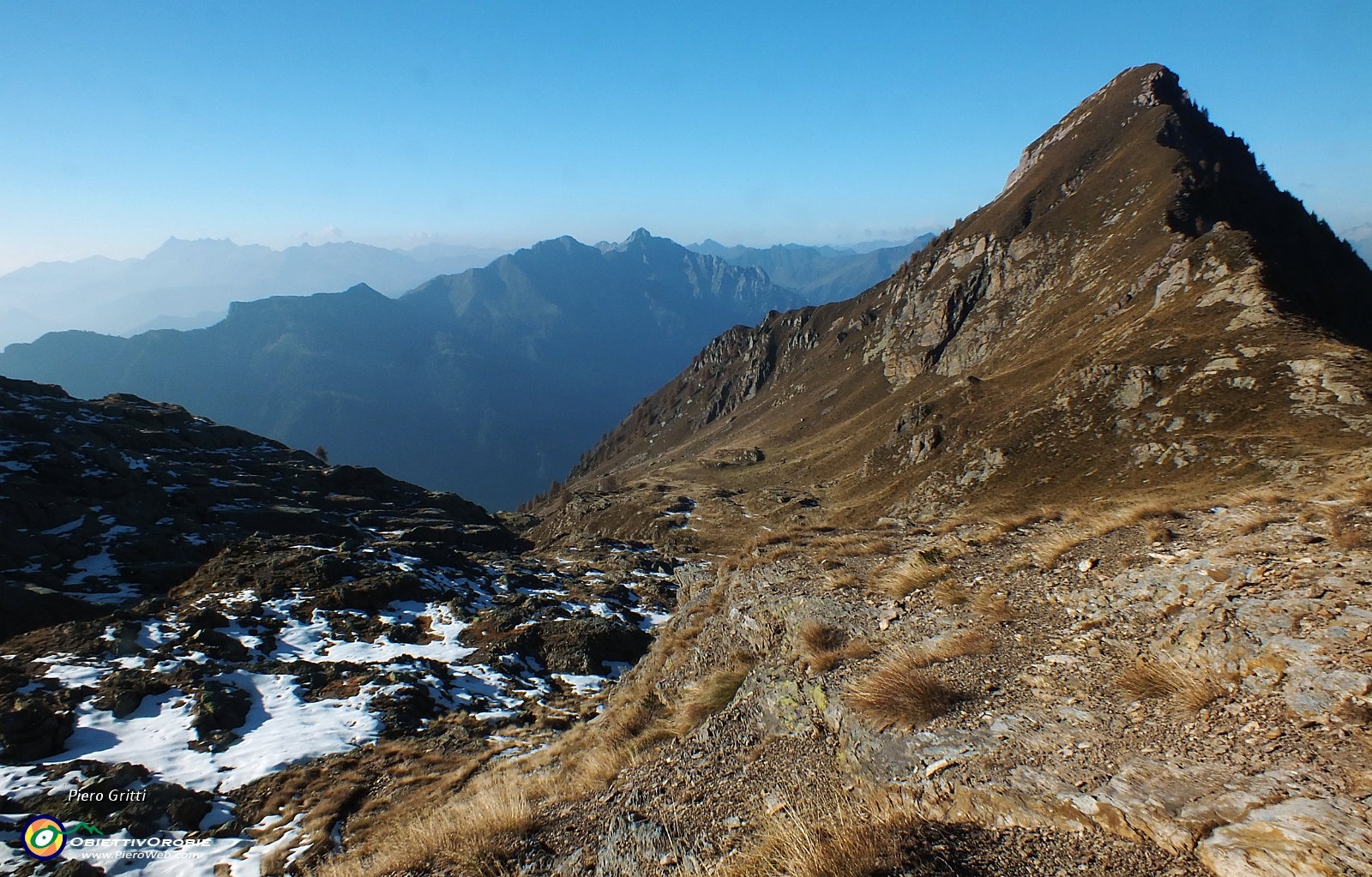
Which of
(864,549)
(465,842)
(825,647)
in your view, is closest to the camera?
(465,842)

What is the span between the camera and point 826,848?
203 inches

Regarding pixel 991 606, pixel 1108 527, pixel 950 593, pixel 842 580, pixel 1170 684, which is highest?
pixel 1108 527

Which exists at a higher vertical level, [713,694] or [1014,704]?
[1014,704]

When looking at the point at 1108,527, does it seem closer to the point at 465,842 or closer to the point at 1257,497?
the point at 1257,497

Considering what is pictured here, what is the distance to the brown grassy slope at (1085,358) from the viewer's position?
3756 centimetres

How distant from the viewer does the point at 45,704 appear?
22.2 m

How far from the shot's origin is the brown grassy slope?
123ft

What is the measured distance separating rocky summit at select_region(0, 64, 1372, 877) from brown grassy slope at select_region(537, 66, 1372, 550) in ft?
1.63

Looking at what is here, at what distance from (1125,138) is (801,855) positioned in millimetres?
136683

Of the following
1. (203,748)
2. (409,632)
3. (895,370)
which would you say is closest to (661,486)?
(895,370)

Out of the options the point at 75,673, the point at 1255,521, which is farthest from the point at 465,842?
the point at 75,673

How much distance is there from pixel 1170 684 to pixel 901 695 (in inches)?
110

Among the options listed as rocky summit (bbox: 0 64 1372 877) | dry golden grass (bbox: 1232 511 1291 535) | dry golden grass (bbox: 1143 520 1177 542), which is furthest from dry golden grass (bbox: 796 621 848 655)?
dry golden grass (bbox: 1232 511 1291 535)

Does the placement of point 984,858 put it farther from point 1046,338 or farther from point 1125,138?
point 1125,138
